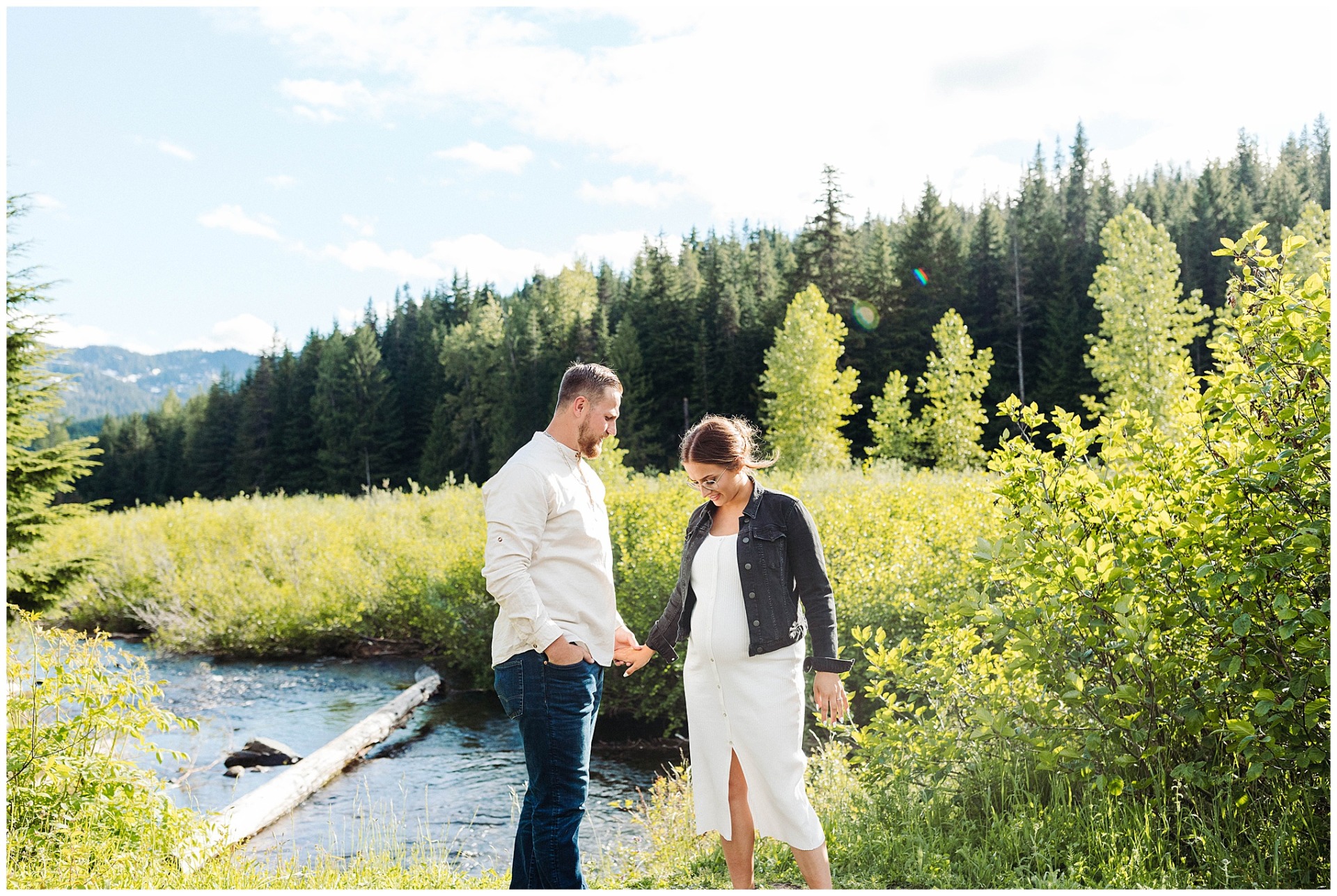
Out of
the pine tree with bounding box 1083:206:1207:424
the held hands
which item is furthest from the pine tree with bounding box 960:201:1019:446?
the held hands

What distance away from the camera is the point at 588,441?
147 inches

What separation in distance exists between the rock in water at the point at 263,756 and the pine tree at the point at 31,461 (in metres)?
4.66

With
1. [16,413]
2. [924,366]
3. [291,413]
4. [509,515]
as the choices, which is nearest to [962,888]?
[509,515]

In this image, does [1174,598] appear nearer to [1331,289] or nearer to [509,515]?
[1331,289]

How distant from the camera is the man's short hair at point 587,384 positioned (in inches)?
145

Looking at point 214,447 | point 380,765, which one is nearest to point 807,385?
point 380,765

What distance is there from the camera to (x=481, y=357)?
59.5 meters

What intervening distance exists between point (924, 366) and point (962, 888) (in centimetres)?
4218

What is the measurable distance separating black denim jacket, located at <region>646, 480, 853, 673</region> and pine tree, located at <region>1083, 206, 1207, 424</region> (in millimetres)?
25660

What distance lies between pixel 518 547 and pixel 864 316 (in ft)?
143

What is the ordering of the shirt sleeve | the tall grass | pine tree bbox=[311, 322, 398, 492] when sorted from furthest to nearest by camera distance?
pine tree bbox=[311, 322, 398, 492], the tall grass, the shirt sleeve

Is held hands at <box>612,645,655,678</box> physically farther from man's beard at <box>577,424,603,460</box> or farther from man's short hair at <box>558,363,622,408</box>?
man's short hair at <box>558,363,622,408</box>

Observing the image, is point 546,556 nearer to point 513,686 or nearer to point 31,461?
point 513,686

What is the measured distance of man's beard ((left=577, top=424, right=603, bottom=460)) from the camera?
3691mm
